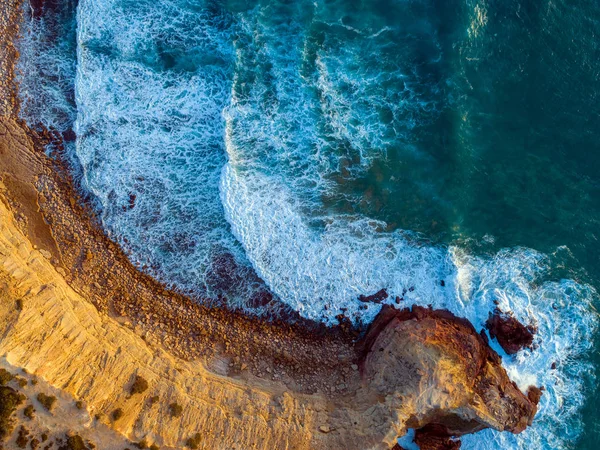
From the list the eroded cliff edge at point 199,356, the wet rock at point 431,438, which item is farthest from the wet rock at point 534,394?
the wet rock at point 431,438

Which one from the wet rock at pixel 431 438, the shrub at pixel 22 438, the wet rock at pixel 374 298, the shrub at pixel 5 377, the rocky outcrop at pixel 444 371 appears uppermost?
the wet rock at pixel 374 298

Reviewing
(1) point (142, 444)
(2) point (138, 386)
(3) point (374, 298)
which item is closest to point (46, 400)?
(2) point (138, 386)

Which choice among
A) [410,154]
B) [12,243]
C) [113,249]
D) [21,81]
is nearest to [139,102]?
[21,81]

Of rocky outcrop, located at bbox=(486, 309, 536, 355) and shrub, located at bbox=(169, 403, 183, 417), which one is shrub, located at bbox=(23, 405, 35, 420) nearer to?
shrub, located at bbox=(169, 403, 183, 417)

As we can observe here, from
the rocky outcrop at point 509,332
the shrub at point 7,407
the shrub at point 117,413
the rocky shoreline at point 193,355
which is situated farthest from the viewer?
the rocky outcrop at point 509,332

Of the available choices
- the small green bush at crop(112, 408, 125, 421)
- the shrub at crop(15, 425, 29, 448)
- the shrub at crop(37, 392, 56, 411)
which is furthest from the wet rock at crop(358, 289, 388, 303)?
the shrub at crop(15, 425, 29, 448)

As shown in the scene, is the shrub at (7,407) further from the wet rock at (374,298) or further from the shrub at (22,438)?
the wet rock at (374,298)

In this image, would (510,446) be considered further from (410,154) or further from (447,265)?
(410,154)
